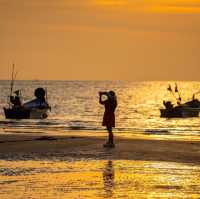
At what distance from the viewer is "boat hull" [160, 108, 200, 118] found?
7725cm

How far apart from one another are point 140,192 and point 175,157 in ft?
25.0

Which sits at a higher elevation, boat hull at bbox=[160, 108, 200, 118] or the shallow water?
boat hull at bbox=[160, 108, 200, 118]

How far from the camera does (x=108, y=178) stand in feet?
58.9

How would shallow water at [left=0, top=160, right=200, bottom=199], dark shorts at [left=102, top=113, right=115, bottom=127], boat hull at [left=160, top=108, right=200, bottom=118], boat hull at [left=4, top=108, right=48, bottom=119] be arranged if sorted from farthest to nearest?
boat hull at [left=160, top=108, right=200, bottom=118] → boat hull at [left=4, top=108, right=48, bottom=119] → dark shorts at [left=102, top=113, right=115, bottom=127] → shallow water at [left=0, top=160, right=200, bottom=199]

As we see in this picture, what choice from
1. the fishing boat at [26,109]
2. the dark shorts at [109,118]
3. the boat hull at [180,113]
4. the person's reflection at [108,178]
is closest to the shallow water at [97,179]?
the person's reflection at [108,178]

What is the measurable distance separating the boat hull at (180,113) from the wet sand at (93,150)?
47.5 m

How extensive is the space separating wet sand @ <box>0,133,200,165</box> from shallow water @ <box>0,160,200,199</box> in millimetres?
1469

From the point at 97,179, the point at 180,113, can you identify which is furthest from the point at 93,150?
the point at 180,113

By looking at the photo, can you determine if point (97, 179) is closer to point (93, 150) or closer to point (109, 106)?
point (93, 150)

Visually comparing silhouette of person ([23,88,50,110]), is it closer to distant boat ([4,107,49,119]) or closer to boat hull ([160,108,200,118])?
distant boat ([4,107,49,119])

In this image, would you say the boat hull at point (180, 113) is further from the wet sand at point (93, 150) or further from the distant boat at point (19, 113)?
the wet sand at point (93, 150)

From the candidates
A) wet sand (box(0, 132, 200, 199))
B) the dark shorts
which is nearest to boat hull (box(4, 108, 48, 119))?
wet sand (box(0, 132, 200, 199))

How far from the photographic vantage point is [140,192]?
16031mm

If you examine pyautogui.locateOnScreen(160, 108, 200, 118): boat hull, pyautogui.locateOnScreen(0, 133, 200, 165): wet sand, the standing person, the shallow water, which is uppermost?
the standing person
